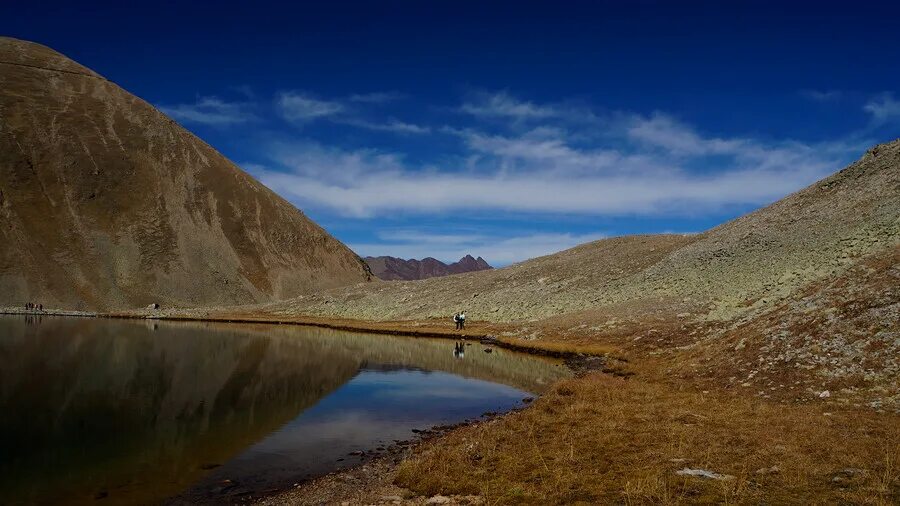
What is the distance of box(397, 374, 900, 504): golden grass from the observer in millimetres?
12602

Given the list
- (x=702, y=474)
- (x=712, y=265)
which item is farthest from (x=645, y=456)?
(x=712, y=265)

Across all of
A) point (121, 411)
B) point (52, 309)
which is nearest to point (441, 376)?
point (121, 411)

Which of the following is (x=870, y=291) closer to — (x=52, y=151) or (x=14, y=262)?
(x=14, y=262)

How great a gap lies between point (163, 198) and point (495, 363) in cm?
15515

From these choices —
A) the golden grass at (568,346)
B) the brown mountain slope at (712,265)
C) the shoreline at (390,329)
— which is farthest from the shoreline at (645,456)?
the brown mountain slope at (712,265)

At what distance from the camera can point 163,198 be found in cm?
16875

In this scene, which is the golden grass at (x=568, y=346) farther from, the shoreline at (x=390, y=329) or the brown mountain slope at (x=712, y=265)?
the brown mountain slope at (x=712, y=265)

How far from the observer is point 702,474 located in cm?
1396

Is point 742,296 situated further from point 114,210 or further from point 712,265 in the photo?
point 114,210

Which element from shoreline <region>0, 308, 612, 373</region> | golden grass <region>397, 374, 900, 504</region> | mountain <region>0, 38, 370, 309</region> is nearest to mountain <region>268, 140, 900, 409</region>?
shoreline <region>0, 308, 612, 373</region>

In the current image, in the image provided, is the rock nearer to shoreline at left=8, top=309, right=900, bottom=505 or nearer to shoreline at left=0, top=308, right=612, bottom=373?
shoreline at left=8, top=309, right=900, bottom=505

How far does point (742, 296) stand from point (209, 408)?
4720cm

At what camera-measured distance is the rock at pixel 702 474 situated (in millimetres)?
13617

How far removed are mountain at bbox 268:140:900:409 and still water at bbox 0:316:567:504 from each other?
12057 mm
